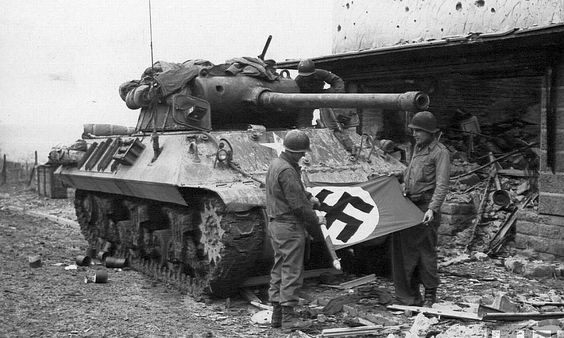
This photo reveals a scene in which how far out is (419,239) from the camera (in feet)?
22.3

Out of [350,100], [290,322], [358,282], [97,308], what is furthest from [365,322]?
[97,308]

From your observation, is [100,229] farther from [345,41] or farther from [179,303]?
[345,41]

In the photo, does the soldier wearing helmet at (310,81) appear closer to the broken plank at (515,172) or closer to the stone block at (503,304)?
the broken plank at (515,172)

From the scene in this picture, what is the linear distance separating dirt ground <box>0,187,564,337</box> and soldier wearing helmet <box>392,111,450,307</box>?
1.08 feet

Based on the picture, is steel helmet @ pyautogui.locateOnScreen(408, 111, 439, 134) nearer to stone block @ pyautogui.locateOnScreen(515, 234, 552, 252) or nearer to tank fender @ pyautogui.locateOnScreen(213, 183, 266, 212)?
tank fender @ pyautogui.locateOnScreen(213, 183, 266, 212)

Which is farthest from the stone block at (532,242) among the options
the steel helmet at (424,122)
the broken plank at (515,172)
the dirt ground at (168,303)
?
the steel helmet at (424,122)

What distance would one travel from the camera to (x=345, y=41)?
42.0 feet

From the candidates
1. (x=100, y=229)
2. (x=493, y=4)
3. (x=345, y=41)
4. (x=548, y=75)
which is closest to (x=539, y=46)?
(x=548, y=75)

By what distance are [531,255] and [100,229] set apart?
19.9ft

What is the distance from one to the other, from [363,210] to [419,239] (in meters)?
0.63

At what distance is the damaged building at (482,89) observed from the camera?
9.07 metres

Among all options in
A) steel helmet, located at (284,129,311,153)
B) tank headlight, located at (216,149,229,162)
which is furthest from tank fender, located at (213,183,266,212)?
steel helmet, located at (284,129,311,153)

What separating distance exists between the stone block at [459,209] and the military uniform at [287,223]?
473 cm

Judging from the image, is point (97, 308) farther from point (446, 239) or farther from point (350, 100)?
point (446, 239)
